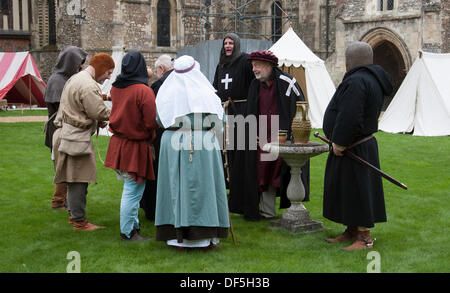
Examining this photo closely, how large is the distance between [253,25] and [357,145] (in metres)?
20.2

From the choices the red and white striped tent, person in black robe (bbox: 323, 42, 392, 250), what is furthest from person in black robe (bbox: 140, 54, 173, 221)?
the red and white striped tent

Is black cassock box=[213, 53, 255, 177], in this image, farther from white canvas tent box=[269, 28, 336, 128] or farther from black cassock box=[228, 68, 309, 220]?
white canvas tent box=[269, 28, 336, 128]

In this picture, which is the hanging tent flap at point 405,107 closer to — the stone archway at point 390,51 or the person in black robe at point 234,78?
the stone archway at point 390,51

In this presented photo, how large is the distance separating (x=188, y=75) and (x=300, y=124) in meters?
1.21

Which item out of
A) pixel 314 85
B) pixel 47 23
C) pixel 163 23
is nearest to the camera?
pixel 314 85

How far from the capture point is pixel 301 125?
4770 millimetres

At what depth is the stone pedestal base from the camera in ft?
16.2

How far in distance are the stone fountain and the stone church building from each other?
1464 centimetres

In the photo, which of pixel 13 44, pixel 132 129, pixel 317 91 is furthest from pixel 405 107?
pixel 13 44

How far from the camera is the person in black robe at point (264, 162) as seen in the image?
5215 millimetres

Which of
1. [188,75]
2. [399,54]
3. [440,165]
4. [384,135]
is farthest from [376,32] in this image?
[188,75]

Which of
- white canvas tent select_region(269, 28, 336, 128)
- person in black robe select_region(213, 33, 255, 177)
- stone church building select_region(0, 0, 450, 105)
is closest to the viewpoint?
person in black robe select_region(213, 33, 255, 177)

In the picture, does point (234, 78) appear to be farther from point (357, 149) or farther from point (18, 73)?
point (18, 73)

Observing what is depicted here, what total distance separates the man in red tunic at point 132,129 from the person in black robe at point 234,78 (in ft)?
4.73
